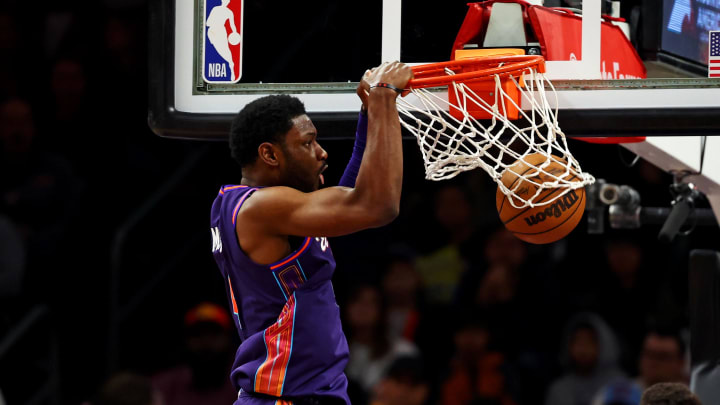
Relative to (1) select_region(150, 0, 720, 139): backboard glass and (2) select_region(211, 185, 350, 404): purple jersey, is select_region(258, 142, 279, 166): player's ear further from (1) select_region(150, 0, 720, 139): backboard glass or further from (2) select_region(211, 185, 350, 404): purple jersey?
(1) select_region(150, 0, 720, 139): backboard glass

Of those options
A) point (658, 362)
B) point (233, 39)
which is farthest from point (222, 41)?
point (658, 362)

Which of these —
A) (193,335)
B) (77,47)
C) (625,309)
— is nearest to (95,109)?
(77,47)

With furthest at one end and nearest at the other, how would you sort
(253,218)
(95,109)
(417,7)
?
1. (95,109)
2. (417,7)
3. (253,218)

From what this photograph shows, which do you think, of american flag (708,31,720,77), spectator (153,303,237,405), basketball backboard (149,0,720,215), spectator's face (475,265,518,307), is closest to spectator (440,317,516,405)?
spectator's face (475,265,518,307)

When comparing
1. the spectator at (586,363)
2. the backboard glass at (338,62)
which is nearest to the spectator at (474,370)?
the spectator at (586,363)

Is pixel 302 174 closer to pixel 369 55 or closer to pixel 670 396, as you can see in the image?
pixel 369 55

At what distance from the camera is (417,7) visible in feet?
12.0

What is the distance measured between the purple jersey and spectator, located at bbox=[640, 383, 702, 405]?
1.04 meters

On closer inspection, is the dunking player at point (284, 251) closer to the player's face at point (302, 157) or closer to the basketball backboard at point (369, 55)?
the player's face at point (302, 157)

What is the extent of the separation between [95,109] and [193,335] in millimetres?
2140

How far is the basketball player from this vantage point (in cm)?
382

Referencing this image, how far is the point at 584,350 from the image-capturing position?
20.6 feet

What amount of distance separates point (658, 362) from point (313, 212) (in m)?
3.52

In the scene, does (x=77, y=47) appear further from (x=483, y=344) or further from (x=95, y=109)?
(x=483, y=344)
